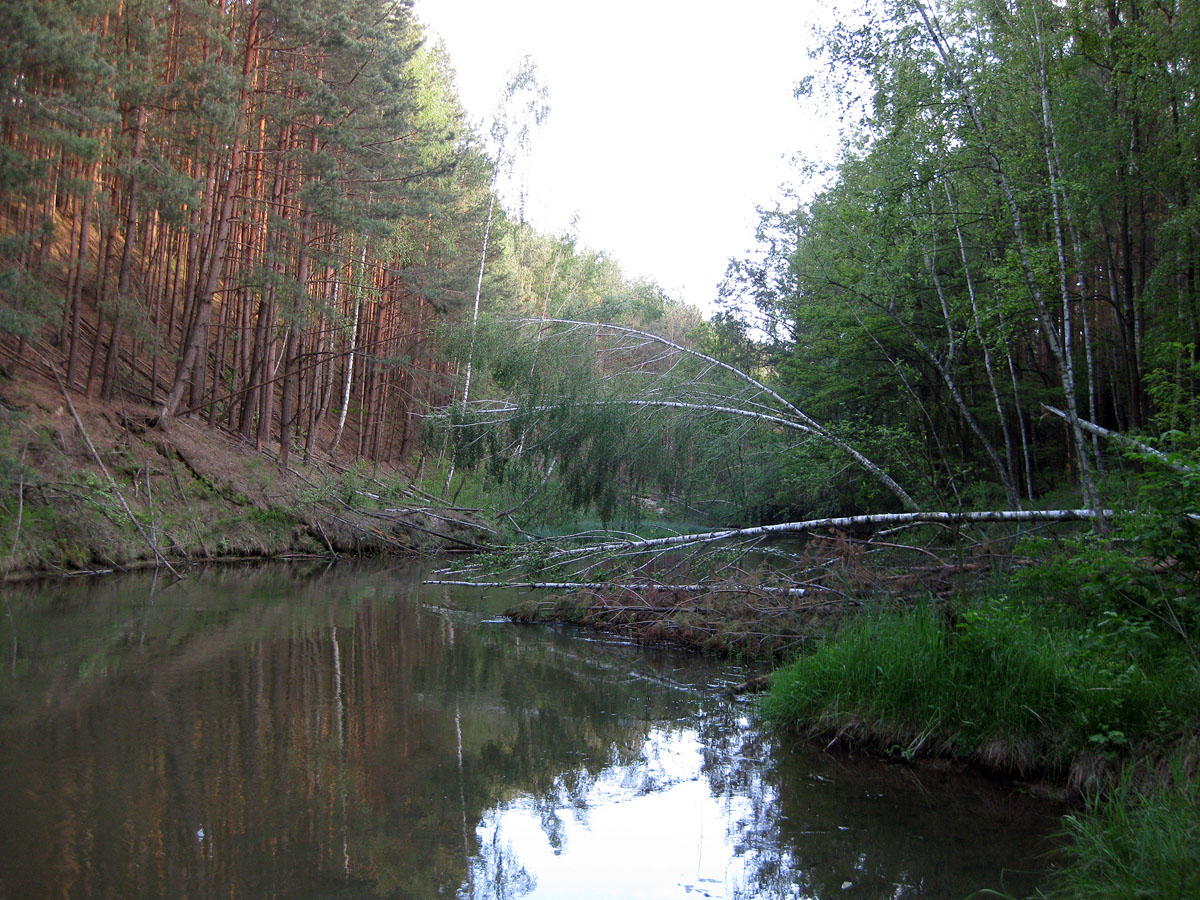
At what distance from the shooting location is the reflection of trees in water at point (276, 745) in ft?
11.8

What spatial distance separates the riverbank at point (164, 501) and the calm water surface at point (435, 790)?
412cm

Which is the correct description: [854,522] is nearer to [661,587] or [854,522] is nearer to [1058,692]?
[661,587]

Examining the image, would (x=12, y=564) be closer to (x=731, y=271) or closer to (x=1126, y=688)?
(x=1126, y=688)

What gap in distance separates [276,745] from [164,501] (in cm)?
971

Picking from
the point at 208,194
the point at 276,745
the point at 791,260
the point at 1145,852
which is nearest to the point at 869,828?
the point at 1145,852

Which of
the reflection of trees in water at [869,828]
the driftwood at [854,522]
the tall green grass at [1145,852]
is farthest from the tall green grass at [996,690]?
the driftwood at [854,522]

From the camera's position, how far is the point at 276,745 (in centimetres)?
516

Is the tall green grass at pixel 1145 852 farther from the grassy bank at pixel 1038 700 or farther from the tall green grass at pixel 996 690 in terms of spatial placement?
the tall green grass at pixel 996 690

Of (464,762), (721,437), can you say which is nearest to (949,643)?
(464,762)

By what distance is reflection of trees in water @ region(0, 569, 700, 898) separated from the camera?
11.8ft

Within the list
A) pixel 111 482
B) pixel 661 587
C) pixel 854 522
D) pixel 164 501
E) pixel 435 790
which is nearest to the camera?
pixel 435 790

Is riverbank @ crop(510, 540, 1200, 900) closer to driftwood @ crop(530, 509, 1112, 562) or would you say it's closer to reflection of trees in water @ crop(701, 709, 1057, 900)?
reflection of trees in water @ crop(701, 709, 1057, 900)

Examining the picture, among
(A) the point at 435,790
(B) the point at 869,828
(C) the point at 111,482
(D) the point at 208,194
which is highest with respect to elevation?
(D) the point at 208,194

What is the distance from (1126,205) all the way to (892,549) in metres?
5.88
